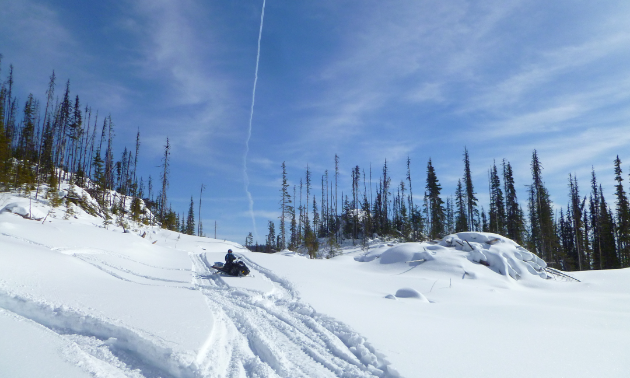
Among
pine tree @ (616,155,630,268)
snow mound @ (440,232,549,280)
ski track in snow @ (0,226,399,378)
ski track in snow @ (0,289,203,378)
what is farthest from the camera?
pine tree @ (616,155,630,268)

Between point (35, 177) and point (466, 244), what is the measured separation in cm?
3312

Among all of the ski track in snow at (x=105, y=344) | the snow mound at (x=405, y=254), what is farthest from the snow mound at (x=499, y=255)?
the ski track in snow at (x=105, y=344)

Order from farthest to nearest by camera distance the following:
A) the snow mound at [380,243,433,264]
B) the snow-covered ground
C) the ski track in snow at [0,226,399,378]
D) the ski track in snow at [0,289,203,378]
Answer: the snow mound at [380,243,433,264] → the snow-covered ground → the ski track in snow at [0,226,399,378] → the ski track in snow at [0,289,203,378]

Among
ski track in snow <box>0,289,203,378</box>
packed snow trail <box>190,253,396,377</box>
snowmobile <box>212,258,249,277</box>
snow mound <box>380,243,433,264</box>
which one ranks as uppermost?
snow mound <box>380,243,433,264</box>

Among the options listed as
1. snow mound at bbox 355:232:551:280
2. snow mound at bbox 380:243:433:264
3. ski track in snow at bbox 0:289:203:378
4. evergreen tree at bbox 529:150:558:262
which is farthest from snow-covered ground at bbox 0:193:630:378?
evergreen tree at bbox 529:150:558:262

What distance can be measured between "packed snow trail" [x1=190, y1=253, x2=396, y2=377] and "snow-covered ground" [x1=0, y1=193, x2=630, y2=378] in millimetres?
21

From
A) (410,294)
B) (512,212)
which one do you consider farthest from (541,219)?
(410,294)

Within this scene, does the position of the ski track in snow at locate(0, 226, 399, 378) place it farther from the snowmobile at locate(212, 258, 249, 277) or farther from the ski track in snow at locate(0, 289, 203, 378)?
the snowmobile at locate(212, 258, 249, 277)

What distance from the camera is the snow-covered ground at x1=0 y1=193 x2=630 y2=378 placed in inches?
147

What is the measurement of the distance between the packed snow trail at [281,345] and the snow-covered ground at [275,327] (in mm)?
21

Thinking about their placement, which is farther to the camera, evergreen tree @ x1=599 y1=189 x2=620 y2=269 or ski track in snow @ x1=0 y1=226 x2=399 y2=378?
evergreen tree @ x1=599 y1=189 x2=620 y2=269

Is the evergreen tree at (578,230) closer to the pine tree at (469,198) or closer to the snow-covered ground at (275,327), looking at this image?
the pine tree at (469,198)

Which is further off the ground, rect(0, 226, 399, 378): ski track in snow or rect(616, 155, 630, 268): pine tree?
rect(616, 155, 630, 268): pine tree

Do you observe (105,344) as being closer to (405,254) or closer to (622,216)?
(405,254)
